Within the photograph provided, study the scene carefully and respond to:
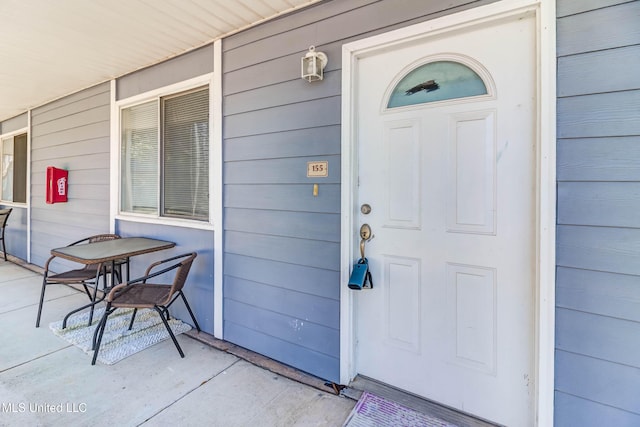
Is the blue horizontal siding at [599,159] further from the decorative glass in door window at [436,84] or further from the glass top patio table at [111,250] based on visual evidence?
the glass top patio table at [111,250]

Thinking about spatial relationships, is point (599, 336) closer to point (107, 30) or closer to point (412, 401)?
point (412, 401)

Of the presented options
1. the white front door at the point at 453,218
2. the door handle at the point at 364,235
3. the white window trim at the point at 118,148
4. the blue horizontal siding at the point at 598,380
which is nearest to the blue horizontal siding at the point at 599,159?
the white front door at the point at 453,218

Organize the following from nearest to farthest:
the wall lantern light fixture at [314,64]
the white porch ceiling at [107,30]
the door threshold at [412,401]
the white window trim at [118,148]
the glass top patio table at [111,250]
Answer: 1. the door threshold at [412,401]
2. the wall lantern light fixture at [314,64]
3. the white porch ceiling at [107,30]
4. the glass top patio table at [111,250]
5. the white window trim at [118,148]

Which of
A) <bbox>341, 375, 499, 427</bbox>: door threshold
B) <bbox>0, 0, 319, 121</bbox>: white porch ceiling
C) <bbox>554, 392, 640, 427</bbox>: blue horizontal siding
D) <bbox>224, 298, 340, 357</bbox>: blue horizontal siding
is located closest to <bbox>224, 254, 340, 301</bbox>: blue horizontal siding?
<bbox>224, 298, 340, 357</bbox>: blue horizontal siding

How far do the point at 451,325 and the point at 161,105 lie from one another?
2966mm

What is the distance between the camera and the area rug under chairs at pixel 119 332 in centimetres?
224

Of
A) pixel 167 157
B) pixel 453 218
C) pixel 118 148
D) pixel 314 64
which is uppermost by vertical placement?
pixel 314 64

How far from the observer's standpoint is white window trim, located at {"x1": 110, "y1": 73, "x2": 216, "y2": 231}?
2.45 metres

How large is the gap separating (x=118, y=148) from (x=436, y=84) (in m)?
3.17

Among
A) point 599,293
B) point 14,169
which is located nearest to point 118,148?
point 14,169

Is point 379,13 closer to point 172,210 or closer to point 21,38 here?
point 172,210

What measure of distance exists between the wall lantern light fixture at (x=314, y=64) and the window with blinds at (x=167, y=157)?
1.09 metres

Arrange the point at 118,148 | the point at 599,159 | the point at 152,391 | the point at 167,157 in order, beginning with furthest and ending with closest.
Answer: the point at 118,148 < the point at 167,157 < the point at 152,391 < the point at 599,159

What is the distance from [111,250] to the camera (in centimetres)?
242
